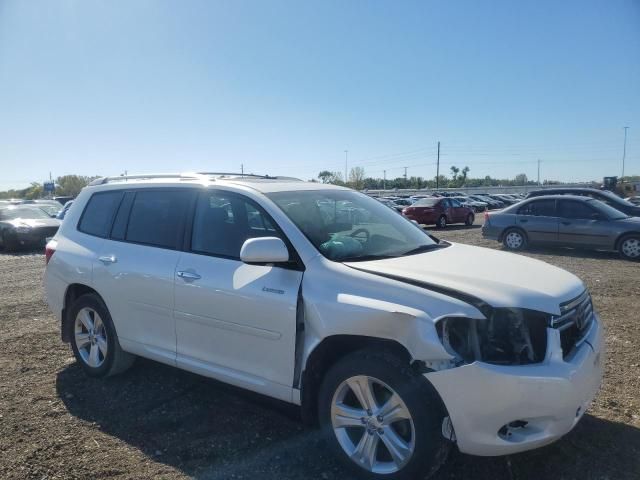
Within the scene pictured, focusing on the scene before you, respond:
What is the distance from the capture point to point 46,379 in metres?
4.75

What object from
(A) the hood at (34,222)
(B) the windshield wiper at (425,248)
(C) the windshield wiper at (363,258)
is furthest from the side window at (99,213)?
(A) the hood at (34,222)

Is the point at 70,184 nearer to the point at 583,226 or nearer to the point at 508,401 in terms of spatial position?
the point at 583,226

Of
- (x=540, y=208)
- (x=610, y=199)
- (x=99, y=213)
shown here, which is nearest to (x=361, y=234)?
(x=99, y=213)

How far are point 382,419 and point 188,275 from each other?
1.75m

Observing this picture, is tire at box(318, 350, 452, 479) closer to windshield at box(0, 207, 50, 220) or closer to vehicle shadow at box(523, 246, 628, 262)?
vehicle shadow at box(523, 246, 628, 262)

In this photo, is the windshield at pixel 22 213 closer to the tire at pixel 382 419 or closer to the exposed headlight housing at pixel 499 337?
the tire at pixel 382 419

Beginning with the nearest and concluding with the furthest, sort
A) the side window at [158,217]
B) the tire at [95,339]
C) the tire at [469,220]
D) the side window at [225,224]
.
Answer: the side window at [225,224]
the side window at [158,217]
the tire at [95,339]
the tire at [469,220]

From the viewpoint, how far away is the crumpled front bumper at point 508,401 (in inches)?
102

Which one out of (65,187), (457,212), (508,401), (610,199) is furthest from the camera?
(65,187)

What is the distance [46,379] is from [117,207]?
5.67ft

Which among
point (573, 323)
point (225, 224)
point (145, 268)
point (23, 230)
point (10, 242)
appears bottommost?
point (10, 242)

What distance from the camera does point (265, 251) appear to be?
10.4ft

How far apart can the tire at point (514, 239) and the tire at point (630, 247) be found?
235 centimetres

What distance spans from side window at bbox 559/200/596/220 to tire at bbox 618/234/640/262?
99 centimetres
